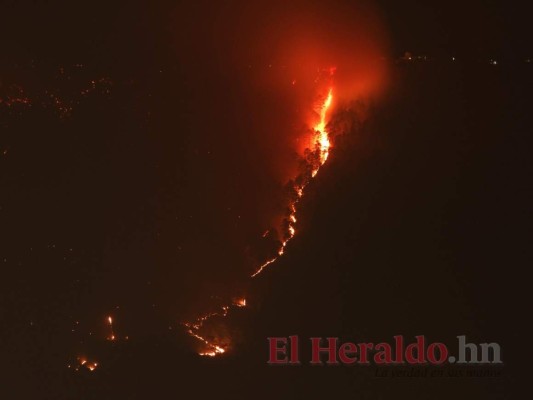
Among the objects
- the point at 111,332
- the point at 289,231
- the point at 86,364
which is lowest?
the point at 86,364

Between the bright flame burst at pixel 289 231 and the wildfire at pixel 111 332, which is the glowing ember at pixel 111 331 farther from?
the bright flame burst at pixel 289 231

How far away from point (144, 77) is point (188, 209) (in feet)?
2.53

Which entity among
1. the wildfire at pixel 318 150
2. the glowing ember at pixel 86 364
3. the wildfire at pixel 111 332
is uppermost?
the wildfire at pixel 318 150

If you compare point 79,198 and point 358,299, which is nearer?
point 358,299

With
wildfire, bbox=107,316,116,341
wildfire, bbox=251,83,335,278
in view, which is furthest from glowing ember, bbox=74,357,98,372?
wildfire, bbox=251,83,335,278

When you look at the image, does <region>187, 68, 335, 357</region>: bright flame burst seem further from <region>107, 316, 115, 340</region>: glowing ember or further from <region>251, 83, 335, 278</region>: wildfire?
<region>107, 316, 115, 340</region>: glowing ember

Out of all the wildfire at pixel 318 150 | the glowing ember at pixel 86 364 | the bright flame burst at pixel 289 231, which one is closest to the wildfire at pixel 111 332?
the glowing ember at pixel 86 364

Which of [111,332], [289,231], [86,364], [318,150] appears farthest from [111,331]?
[318,150]

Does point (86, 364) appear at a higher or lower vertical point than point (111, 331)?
lower

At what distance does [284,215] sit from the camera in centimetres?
312

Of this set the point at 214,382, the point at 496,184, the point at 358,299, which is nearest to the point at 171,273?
the point at 214,382

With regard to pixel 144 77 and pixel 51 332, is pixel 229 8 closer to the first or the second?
pixel 144 77

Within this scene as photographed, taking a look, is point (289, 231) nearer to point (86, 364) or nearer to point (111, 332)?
point (111, 332)

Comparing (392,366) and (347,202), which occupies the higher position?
(347,202)
